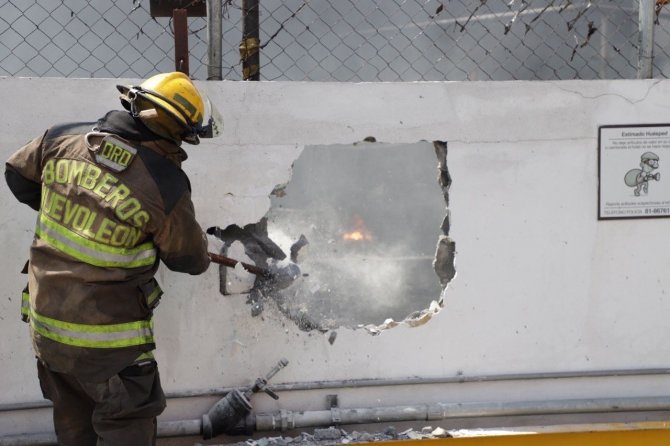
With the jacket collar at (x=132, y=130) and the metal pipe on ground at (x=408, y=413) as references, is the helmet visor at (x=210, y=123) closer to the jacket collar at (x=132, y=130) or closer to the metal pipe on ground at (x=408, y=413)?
the jacket collar at (x=132, y=130)

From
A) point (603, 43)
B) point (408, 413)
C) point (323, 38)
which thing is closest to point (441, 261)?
point (408, 413)

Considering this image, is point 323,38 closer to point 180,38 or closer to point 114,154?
point 180,38

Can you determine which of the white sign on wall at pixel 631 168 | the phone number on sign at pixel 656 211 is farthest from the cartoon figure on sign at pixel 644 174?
the phone number on sign at pixel 656 211

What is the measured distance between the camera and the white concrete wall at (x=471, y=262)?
4.20 m

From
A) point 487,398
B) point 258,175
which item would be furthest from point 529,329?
point 258,175

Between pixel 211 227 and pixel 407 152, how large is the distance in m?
1.10

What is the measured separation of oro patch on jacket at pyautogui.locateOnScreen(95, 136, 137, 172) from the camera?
317 centimetres

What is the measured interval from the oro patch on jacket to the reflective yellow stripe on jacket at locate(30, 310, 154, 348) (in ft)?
2.04

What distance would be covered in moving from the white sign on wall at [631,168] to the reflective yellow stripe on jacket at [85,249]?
2.53 meters

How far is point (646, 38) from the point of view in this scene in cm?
450

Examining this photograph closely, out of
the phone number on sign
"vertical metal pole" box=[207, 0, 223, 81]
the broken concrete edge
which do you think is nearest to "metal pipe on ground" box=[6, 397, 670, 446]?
the broken concrete edge

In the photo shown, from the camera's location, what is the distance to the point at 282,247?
4.30m

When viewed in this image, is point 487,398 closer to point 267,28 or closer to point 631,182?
point 631,182

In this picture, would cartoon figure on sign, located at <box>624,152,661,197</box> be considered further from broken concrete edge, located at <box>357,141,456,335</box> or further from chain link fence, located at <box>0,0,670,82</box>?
chain link fence, located at <box>0,0,670,82</box>
